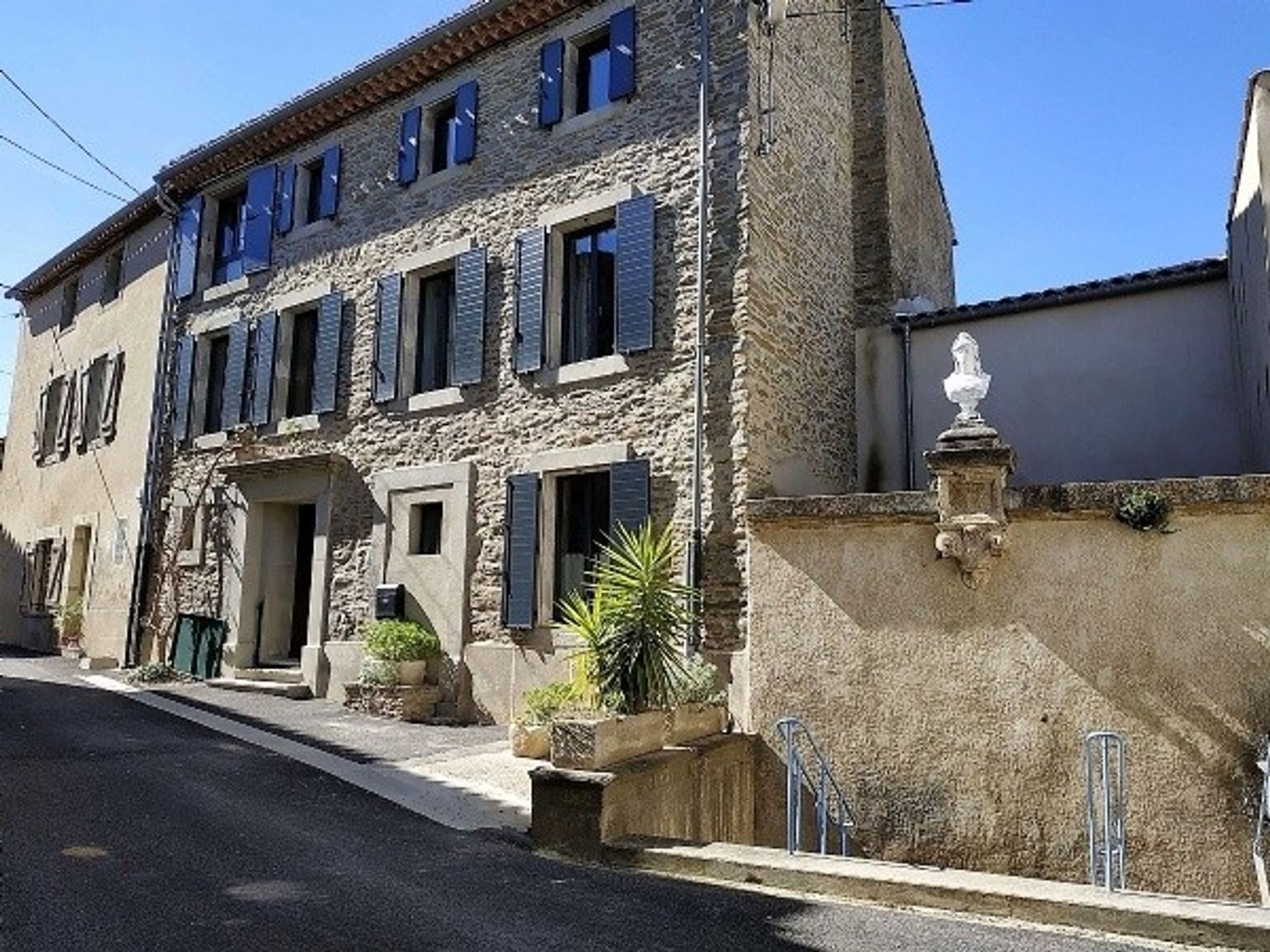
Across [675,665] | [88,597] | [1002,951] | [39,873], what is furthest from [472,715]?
[88,597]

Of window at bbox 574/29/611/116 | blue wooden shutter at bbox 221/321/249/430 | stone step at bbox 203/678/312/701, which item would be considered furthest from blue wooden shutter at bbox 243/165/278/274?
stone step at bbox 203/678/312/701

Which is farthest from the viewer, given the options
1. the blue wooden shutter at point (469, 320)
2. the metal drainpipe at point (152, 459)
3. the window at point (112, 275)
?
the window at point (112, 275)

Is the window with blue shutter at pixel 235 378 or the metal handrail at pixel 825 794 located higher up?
the window with blue shutter at pixel 235 378

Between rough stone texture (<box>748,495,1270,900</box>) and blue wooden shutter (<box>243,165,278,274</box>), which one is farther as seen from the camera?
blue wooden shutter (<box>243,165,278,274</box>)

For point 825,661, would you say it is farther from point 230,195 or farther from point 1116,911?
point 230,195

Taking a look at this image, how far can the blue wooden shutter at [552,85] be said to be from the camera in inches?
424

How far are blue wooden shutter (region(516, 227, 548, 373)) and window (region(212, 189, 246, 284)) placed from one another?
19.5 ft

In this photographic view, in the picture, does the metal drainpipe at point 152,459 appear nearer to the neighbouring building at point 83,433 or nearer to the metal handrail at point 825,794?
the neighbouring building at point 83,433

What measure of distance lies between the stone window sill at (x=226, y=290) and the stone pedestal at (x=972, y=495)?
11313 millimetres

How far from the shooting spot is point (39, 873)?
15.0 ft

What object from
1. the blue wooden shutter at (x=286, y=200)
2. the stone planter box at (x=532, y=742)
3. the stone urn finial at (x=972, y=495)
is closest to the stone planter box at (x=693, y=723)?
the stone planter box at (x=532, y=742)

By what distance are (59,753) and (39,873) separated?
351cm

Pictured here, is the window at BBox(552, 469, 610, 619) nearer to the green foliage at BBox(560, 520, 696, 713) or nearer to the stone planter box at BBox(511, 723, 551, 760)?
the stone planter box at BBox(511, 723, 551, 760)

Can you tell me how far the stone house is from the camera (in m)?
9.38
